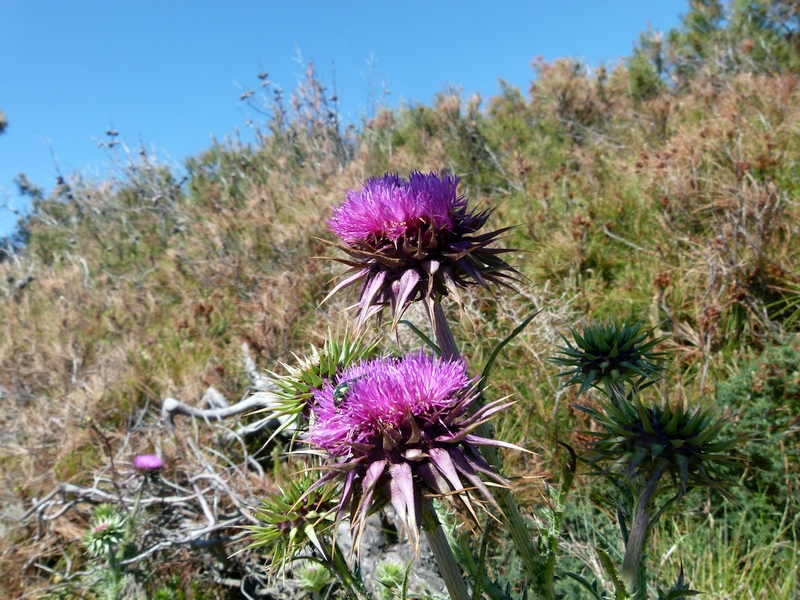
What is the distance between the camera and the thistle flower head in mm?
1423

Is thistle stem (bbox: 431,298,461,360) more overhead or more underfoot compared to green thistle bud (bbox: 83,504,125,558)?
more overhead

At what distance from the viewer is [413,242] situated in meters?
1.62

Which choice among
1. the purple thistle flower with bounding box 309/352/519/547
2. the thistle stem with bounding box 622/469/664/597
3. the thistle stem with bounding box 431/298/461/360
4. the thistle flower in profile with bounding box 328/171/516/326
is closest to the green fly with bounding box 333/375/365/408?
the purple thistle flower with bounding box 309/352/519/547

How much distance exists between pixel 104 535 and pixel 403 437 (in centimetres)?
266

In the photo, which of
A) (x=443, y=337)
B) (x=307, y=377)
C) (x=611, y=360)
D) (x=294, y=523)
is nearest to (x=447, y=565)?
(x=294, y=523)

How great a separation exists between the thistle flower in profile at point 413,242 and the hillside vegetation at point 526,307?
8.2 inches

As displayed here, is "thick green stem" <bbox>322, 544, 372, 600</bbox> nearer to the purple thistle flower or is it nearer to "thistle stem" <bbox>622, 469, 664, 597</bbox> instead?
the purple thistle flower

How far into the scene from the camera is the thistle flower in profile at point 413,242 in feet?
5.08

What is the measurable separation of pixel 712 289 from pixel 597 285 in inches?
43.6

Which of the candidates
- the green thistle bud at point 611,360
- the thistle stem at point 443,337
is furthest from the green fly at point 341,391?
the green thistle bud at point 611,360

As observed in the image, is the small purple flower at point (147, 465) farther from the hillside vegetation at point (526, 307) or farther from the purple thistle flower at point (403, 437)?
the purple thistle flower at point (403, 437)

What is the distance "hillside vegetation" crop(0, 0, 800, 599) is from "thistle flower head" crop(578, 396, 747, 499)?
0.40 metres

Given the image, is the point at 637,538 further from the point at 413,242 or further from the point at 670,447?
the point at 413,242

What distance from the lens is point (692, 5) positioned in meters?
14.1
